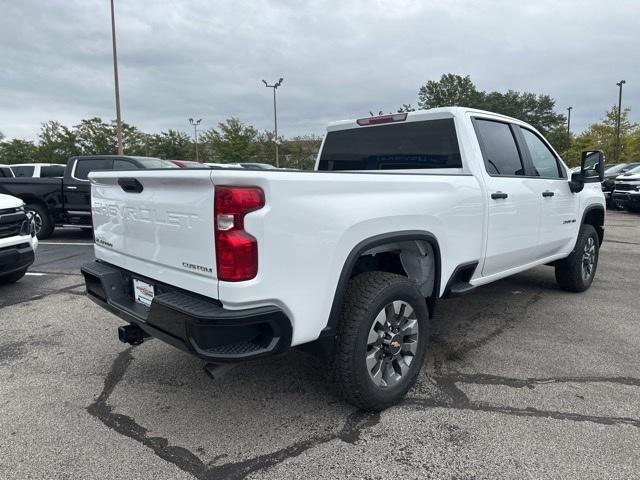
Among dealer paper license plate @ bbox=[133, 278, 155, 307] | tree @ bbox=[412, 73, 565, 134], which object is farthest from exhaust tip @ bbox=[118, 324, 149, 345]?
tree @ bbox=[412, 73, 565, 134]

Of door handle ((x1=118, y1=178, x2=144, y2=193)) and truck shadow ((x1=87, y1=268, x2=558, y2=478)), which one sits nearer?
truck shadow ((x1=87, y1=268, x2=558, y2=478))

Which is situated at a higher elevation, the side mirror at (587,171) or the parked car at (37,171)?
the parked car at (37,171)

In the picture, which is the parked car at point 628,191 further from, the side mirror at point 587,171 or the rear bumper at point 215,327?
the rear bumper at point 215,327

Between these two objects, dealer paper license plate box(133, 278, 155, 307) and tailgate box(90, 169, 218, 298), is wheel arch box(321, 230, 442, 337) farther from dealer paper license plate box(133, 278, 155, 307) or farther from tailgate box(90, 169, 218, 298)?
dealer paper license plate box(133, 278, 155, 307)

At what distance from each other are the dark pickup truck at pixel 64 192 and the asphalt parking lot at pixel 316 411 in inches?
223

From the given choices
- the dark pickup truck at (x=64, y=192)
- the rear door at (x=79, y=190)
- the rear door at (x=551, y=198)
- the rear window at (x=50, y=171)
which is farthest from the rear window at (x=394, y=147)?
the rear window at (x=50, y=171)

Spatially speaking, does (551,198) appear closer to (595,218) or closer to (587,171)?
(587,171)

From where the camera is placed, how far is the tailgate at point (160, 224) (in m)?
2.32

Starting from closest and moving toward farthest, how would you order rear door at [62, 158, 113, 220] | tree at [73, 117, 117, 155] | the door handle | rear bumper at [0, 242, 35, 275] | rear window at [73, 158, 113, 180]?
the door handle
rear bumper at [0, 242, 35, 275]
rear door at [62, 158, 113, 220]
rear window at [73, 158, 113, 180]
tree at [73, 117, 117, 155]

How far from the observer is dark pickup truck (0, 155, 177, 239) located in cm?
978

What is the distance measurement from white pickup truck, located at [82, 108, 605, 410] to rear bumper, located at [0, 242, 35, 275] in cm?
263

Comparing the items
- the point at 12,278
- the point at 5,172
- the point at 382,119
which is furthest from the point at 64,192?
the point at 382,119

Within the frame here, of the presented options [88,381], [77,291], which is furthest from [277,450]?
[77,291]

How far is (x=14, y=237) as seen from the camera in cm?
543
